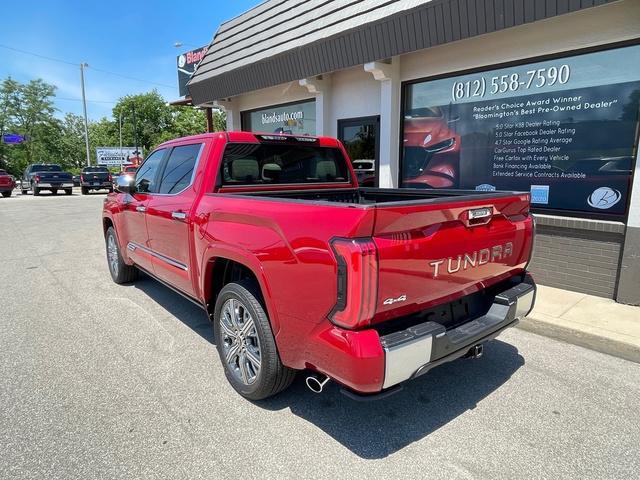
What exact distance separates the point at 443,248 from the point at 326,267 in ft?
2.36

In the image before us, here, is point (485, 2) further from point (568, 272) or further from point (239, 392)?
point (239, 392)

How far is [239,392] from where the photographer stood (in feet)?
10.0

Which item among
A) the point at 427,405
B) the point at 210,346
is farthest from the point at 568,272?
the point at 210,346

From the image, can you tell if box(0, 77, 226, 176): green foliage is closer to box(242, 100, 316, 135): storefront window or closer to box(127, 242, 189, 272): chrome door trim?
box(242, 100, 316, 135): storefront window

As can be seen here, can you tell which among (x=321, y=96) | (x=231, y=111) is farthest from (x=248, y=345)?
(x=231, y=111)

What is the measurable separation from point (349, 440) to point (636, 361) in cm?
274

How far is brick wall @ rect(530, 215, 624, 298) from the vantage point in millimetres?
4879

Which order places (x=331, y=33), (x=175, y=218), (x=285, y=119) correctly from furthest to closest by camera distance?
(x=285, y=119) < (x=331, y=33) < (x=175, y=218)

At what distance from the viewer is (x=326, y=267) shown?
85.8 inches

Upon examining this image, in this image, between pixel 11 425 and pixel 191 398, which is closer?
pixel 11 425

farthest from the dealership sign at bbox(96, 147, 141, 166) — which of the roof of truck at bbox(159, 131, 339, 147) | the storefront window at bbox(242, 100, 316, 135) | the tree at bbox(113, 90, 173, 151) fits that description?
the roof of truck at bbox(159, 131, 339, 147)

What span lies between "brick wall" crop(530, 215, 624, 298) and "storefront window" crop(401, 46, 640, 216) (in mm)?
237

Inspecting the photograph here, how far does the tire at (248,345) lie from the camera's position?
2.75m

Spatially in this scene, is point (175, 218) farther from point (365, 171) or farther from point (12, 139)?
point (12, 139)
